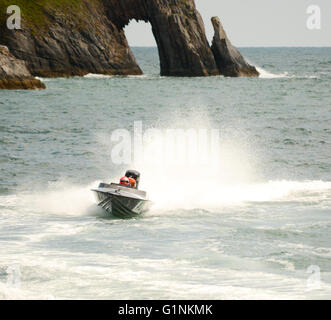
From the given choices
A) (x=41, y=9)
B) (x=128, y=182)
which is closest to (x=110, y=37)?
(x=41, y=9)

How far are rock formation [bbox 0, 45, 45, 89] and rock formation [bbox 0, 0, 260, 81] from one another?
24.7 meters

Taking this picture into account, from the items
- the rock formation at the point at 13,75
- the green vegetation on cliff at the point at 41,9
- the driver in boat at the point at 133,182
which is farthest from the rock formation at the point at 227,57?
the driver in boat at the point at 133,182

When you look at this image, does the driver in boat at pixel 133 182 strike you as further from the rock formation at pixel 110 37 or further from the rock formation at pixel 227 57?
the rock formation at pixel 227 57

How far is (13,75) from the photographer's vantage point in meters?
73.8

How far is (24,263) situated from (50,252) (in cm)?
136

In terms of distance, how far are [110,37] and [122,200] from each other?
297 ft

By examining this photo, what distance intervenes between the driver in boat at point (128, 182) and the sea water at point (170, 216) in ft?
3.90

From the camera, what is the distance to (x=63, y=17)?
106m

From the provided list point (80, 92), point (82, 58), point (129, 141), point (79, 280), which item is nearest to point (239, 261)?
point (79, 280)

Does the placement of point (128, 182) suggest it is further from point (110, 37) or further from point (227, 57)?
point (110, 37)

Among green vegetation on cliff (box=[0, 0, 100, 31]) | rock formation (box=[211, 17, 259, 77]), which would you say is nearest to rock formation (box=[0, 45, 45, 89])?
green vegetation on cliff (box=[0, 0, 100, 31])

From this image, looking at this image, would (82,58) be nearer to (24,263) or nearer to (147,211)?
(147,211)

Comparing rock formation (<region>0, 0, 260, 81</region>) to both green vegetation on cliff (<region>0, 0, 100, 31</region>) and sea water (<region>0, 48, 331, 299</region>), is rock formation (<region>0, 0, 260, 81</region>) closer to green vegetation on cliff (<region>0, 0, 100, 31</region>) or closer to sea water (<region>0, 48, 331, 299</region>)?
→ green vegetation on cliff (<region>0, 0, 100, 31</region>)
